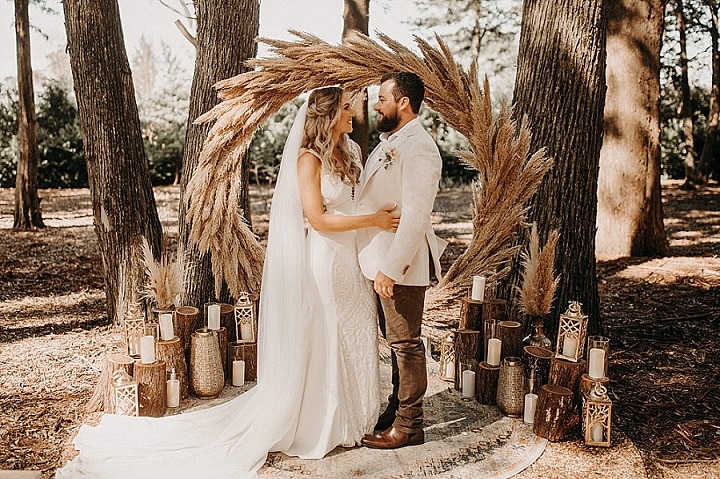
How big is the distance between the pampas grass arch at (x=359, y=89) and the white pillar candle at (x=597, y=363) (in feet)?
3.05

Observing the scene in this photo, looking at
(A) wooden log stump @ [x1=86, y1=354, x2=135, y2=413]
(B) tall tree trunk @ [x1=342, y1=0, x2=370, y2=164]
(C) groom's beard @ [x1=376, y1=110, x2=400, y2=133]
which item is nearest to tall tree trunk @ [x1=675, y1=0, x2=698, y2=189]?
(B) tall tree trunk @ [x1=342, y1=0, x2=370, y2=164]

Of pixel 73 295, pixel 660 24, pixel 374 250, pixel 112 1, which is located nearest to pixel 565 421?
pixel 374 250

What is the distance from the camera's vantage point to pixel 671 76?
16.2 metres

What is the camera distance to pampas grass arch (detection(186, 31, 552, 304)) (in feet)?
13.0

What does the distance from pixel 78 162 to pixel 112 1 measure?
10789 mm

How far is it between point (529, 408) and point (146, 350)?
2.10 metres

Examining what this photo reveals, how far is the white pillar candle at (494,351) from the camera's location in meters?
3.90

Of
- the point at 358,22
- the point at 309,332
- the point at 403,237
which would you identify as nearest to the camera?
the point at 403,237

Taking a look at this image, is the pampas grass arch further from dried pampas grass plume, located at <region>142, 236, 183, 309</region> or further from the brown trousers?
the brown trousers

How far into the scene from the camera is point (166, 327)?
379 centimetres

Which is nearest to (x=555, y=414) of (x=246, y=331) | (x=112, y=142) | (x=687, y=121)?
(x=246, y=331)

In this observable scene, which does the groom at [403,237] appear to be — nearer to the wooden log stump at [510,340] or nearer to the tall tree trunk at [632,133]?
the wooden log stump at [510,340]

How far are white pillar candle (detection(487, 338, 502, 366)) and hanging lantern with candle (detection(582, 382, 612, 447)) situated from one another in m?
0.63

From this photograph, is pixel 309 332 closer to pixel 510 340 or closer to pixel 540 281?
pixel 510 340
